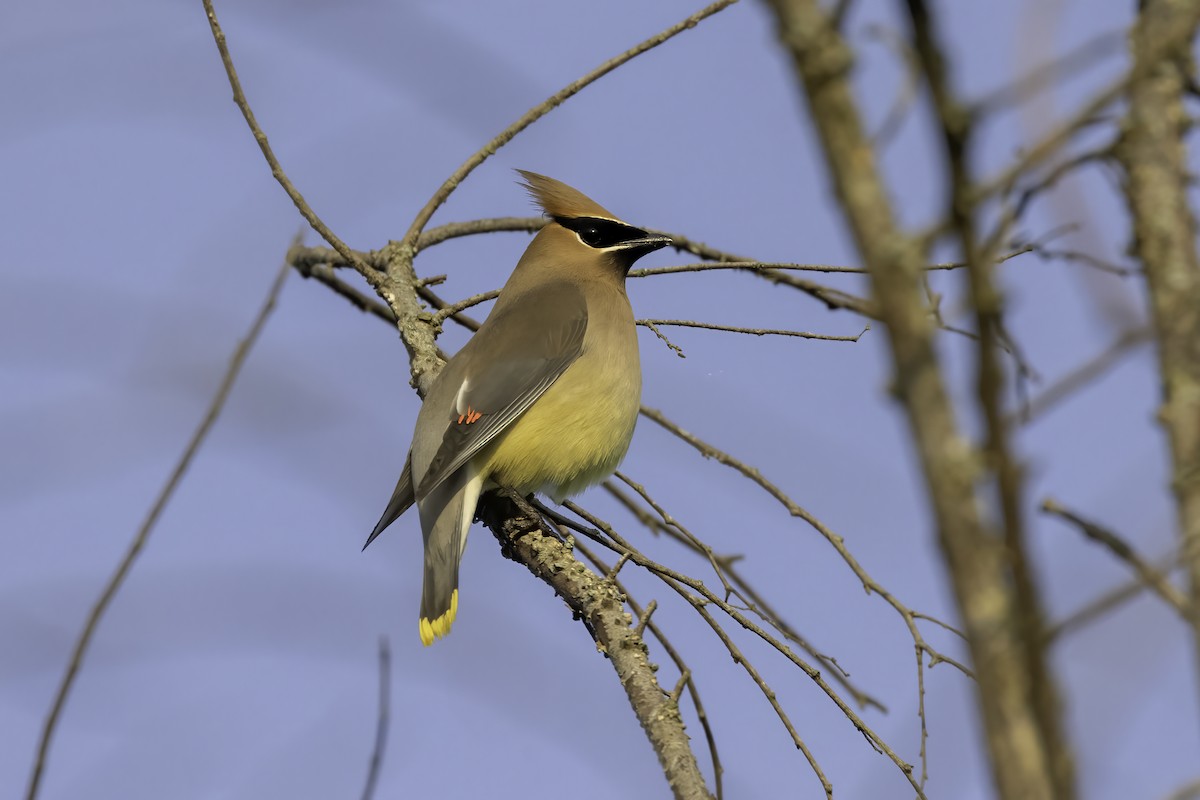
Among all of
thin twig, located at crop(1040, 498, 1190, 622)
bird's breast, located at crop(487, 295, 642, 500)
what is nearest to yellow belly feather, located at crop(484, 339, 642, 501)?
bird's breast, located at crop(487, 295, 642, 500)

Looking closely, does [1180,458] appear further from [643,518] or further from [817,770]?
[643,518]

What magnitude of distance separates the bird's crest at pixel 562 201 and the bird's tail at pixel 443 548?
1.55 m

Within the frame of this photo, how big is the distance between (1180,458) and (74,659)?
148cm

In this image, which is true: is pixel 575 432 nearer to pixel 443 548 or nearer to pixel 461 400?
pixel 461 400

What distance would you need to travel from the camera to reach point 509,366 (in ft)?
14.8

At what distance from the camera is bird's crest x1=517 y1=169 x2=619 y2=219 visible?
5441 millimetres

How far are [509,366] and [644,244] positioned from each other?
1.03 m

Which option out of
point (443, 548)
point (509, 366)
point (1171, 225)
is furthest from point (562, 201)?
point (1171, 225)

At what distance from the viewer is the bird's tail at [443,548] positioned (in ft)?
13.7

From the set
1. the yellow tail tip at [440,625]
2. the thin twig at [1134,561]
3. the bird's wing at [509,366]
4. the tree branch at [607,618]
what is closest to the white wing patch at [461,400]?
the bird's wing at [509,366]

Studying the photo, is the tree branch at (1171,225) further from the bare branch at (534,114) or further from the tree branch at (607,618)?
the bare branch at (534,114)

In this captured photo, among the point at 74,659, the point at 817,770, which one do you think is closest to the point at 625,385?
the point at 817,770

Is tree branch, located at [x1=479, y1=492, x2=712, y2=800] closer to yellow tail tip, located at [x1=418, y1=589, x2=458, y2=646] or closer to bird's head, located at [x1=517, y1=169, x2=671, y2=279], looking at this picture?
yellow tail tip, located at [x1=418, y1=589, x2=458, y2=646]

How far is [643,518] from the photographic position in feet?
13.8
